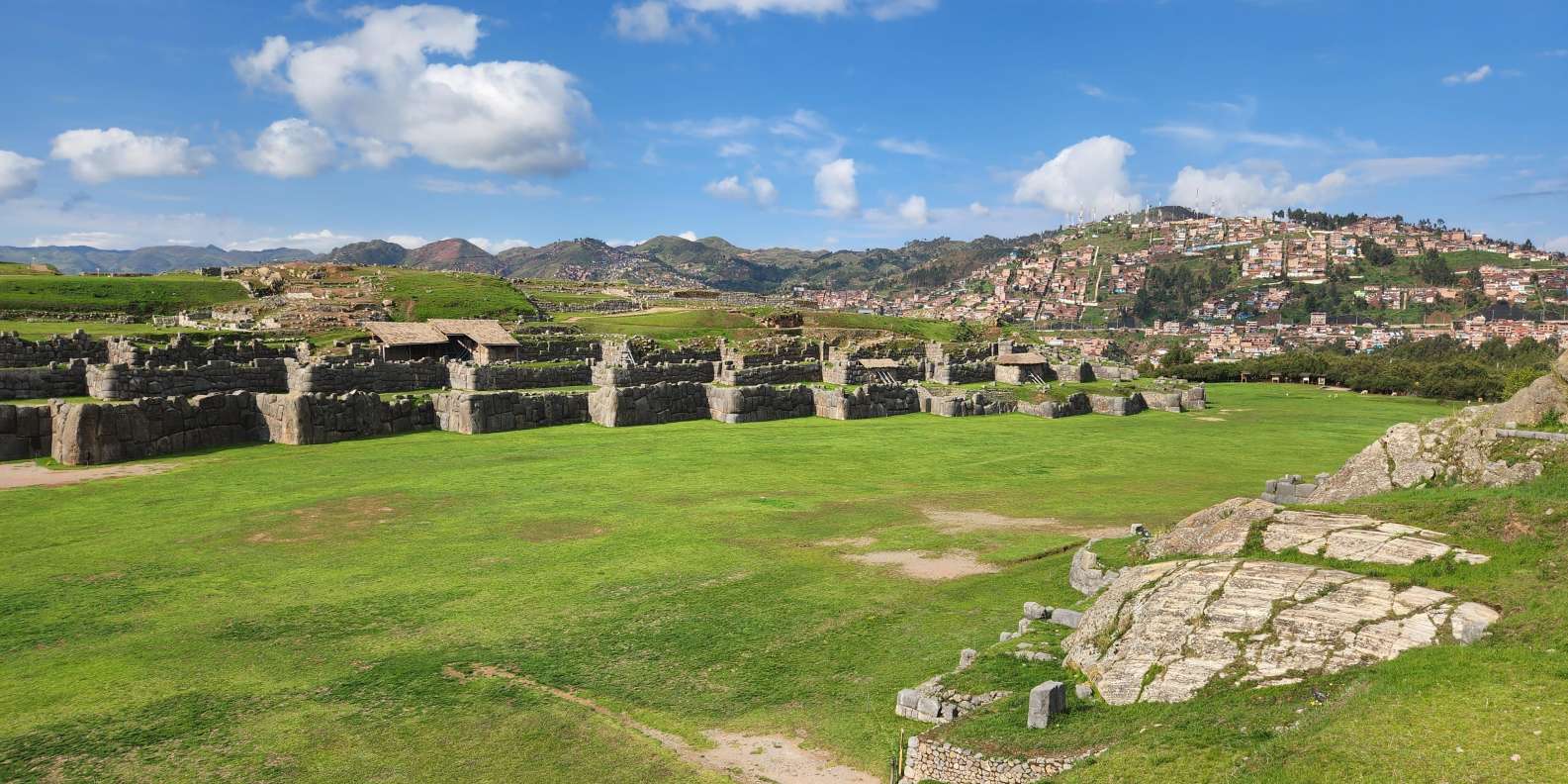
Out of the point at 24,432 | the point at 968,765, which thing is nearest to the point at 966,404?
the point at 968,765

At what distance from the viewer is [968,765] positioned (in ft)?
23.5

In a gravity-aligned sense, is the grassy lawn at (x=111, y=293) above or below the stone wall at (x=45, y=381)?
above

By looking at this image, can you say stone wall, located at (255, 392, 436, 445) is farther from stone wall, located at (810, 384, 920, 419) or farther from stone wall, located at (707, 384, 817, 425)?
stone wall, located at (810, 384, 920, 419)

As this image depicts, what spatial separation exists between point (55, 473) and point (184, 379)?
15.0 m

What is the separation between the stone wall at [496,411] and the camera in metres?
29.3

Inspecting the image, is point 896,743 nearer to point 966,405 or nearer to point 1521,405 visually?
point 1521,405

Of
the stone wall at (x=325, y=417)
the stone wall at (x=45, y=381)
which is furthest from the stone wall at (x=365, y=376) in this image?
the stone wall at (x=325, y=417)

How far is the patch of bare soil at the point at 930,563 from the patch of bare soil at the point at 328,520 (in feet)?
32.3

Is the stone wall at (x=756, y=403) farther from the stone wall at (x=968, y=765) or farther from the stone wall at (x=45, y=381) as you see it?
the stone wall at (x=968, y=765)

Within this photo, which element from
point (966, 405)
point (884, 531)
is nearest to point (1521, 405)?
point (884, 531)

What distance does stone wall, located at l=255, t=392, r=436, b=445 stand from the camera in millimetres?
25516

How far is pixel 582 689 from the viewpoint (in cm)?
936

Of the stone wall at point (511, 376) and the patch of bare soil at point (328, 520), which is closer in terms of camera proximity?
the patch of bare soil at point (328, 520)

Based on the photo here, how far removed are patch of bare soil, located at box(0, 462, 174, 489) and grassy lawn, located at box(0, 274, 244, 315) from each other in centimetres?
4690
